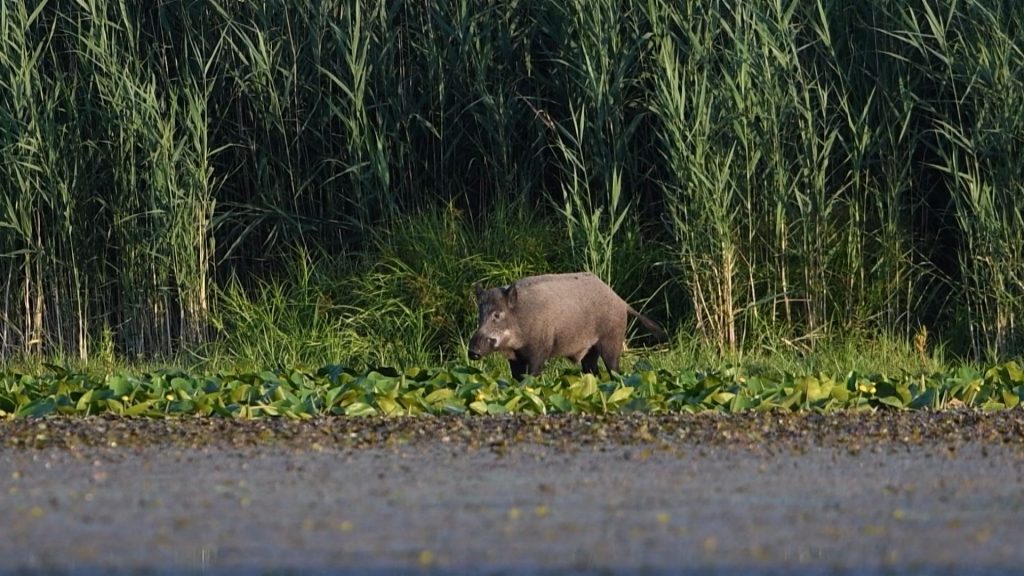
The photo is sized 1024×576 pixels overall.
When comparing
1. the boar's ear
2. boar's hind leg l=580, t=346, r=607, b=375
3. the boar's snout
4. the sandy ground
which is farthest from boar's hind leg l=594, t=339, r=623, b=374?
the sandy ground

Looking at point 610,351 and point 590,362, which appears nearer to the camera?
point 610,351

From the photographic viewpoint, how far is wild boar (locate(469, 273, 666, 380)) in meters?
9.92

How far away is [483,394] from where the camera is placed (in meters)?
8.32

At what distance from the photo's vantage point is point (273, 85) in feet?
38.6

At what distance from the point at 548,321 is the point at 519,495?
15.6 feet

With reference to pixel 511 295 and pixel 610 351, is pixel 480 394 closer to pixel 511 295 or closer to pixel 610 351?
pixel 511 295

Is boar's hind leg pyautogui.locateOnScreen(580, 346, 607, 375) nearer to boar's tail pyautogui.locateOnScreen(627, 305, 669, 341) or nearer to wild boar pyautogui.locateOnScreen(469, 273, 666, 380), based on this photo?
Answer: wild boar pyautogui.locateOnScreen(469, 273, 666, 380)

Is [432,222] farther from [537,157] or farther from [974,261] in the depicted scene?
[974,261]

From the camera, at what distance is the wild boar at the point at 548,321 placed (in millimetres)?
9922

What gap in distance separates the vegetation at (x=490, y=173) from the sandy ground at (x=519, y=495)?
3.27m

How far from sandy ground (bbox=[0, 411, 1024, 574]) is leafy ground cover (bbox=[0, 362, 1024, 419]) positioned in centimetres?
43

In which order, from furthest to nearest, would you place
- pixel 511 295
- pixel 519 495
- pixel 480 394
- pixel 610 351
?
1. pixel 610 351
2. pixel 511 295
3. pixel 480 394
4. pixel 519 495

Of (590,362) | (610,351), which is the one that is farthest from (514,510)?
(590,362)

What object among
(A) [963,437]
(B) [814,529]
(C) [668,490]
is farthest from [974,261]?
(B) [814,529]
